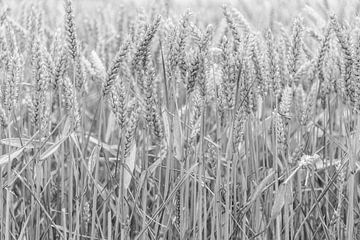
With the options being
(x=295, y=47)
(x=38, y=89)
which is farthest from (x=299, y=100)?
(x=38, y=89)

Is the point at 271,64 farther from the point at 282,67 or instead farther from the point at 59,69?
the point at 59,69

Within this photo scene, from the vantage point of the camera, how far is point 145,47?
1614mm

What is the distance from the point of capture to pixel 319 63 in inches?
75.3

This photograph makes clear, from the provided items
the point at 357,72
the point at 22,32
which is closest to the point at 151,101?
the point at 357,72

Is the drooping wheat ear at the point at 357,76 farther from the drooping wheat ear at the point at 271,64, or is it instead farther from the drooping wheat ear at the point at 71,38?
the drooping wheat ear at the point at 71,38

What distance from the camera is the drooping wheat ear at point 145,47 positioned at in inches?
62.7

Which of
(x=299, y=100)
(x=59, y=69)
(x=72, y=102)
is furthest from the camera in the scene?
(x=299, y=100)

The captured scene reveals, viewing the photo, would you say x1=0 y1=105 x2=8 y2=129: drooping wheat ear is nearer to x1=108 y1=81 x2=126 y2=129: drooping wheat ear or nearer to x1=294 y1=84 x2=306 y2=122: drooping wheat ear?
x1=108 y1=81 x2=126 y2=129: drooping wheat ear

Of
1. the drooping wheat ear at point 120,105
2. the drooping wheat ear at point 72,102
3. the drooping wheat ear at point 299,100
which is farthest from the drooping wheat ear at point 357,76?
the drooping wheat ear at point 72,102

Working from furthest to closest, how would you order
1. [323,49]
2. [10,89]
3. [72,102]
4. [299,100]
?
1. [299,100]
2. [323,49]
3. [72,102]
4. [10,89]

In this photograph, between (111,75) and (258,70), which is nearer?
(111,75)

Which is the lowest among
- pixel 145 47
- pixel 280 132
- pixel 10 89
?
pixel 280 132

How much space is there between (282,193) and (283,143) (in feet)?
0.53

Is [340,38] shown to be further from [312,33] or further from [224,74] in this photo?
[312,33]
